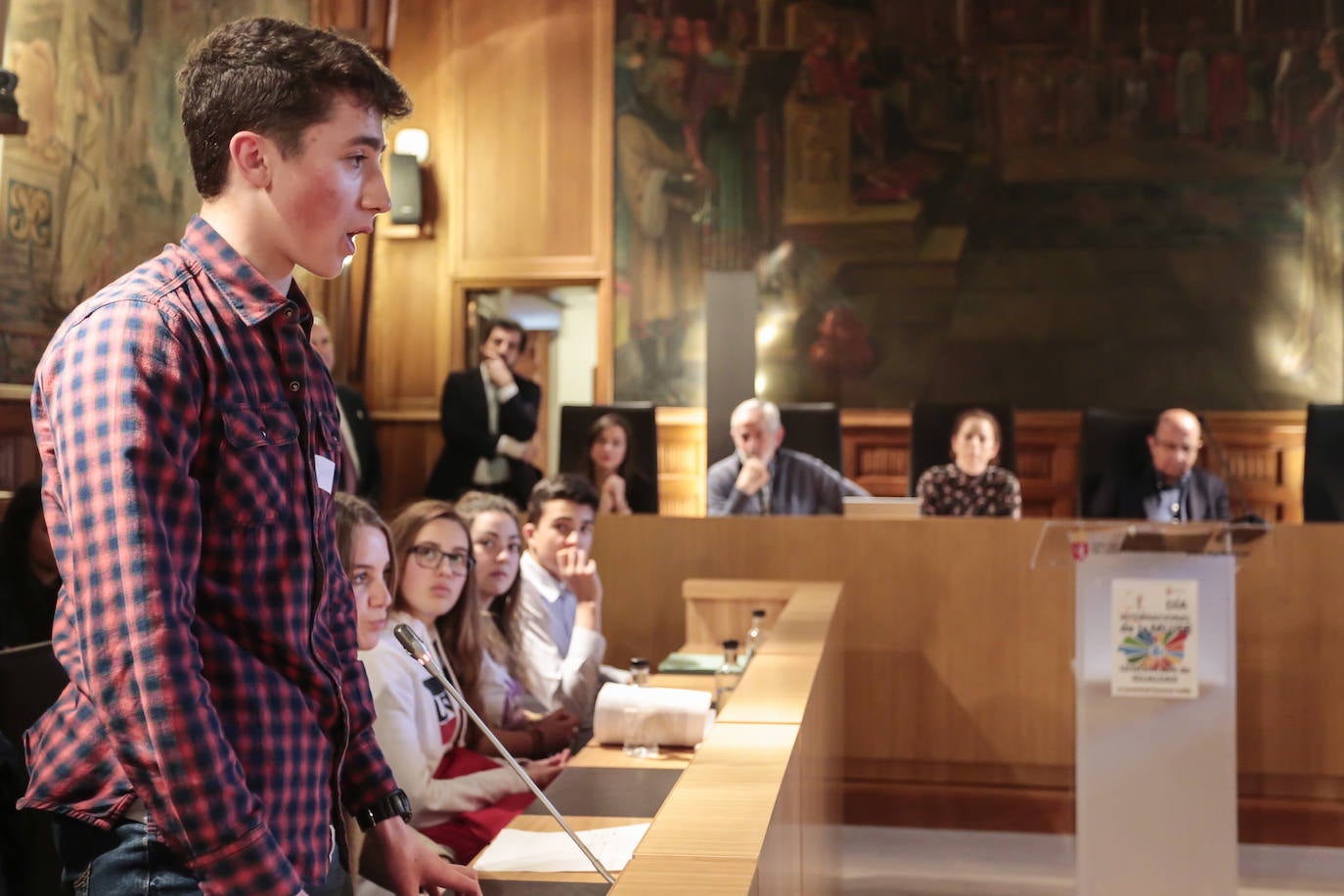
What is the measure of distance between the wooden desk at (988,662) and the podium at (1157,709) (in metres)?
0.98

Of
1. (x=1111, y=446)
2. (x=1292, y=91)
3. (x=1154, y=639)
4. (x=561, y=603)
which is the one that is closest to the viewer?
(x=1154, y=639)

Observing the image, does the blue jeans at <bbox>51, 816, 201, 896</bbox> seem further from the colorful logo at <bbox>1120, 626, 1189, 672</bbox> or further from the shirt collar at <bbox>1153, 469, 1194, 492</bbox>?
the shirt collar at <bbox>1153, 469, 1194, 492</bbox>

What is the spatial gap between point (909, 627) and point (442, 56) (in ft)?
16.5

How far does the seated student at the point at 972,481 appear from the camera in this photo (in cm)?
572

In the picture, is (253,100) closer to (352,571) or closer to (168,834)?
(168,834)

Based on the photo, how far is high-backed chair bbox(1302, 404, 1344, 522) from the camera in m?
6.38

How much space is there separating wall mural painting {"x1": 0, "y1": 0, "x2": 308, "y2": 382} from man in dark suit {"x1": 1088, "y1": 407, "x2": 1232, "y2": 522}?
3994mm

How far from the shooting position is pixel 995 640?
434 cm

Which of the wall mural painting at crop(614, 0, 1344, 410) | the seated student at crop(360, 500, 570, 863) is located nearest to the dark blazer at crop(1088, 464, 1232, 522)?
the wall mural painting at crop(614, 0, 1344, 410)

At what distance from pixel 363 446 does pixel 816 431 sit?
2332 millimetres

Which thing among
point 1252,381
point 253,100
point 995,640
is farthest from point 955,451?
point 253,100

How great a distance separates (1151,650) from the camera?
10.8 ft

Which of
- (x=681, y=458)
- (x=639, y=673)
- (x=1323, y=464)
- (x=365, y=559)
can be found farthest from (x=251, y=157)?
(x=681, y=458)

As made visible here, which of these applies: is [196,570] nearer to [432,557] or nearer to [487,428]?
[432,557]
